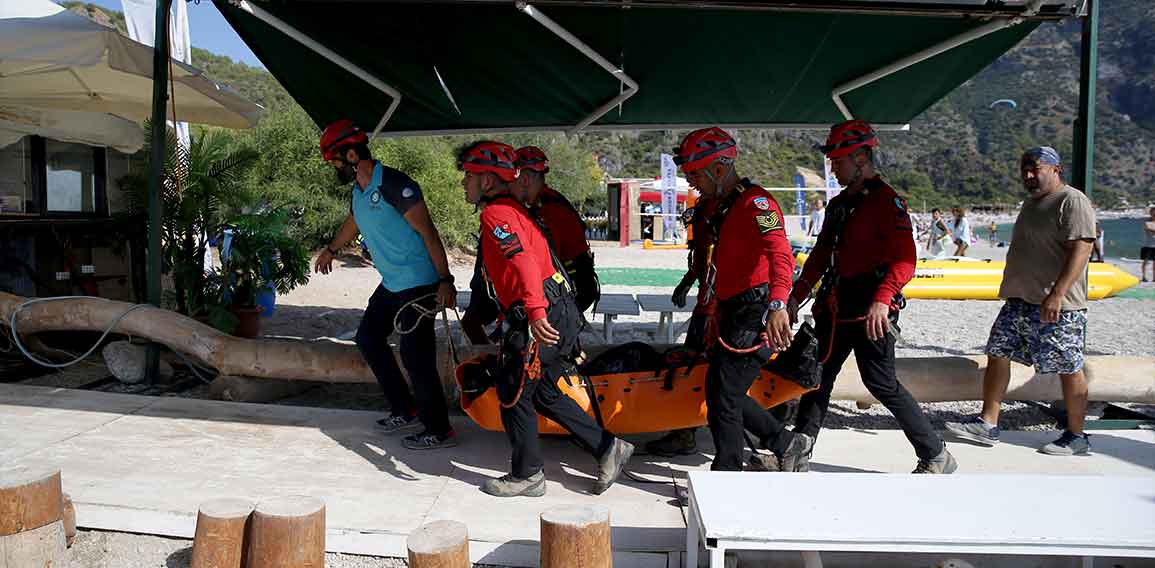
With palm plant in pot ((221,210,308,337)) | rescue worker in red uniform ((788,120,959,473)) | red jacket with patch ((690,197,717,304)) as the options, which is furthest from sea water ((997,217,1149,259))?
rescue worker in red uniform ((788,120,959,473))

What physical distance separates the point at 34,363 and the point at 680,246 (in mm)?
22644

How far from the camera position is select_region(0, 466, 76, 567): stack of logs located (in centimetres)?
296

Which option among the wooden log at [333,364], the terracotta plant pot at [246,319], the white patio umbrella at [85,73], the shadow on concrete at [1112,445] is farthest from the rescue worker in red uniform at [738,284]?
the terracotta plant pot at [246,319]

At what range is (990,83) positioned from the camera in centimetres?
10631

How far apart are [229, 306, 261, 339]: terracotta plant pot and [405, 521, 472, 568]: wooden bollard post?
542 cm

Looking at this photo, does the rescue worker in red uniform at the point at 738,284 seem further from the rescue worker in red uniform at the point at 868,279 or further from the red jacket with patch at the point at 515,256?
the red jacket with patch at the point at 515,256

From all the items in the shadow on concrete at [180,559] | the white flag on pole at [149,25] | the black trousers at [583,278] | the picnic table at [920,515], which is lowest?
the shadow on concrete at [180,559]

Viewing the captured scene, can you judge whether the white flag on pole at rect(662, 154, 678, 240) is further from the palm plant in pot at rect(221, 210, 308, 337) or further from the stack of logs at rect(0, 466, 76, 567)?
the stack of logs at rect(0, 466, 76, 567)

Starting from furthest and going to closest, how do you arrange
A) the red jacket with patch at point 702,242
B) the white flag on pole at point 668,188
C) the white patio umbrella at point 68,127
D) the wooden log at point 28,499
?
the white flag on pole at point 668,188 < the white patio umbrella at point 68,127 < the red jacket with patch at point 702,242 < the wooden log at point 28,499

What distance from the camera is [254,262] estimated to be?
7.70 meters

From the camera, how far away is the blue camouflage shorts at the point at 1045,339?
15.5ft

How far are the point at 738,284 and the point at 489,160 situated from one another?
4.24 ft

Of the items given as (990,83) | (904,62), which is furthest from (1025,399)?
(990,83)

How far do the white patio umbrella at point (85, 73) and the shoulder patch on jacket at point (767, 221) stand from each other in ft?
15.8
